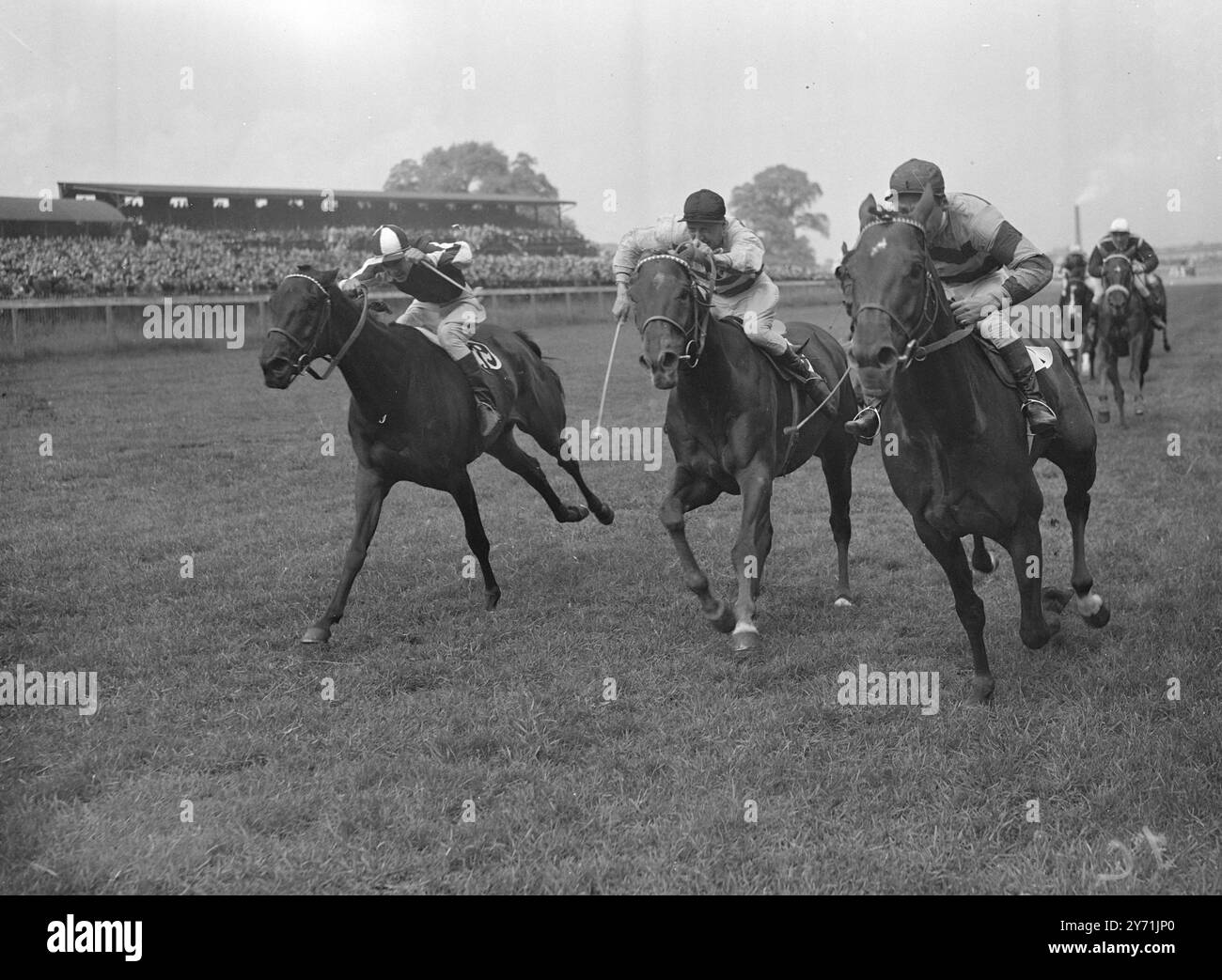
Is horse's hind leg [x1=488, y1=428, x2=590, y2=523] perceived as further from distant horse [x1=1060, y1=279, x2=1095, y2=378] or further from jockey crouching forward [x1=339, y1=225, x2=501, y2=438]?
distant horse [x1=1060, y1=279, x2=1095, y2=378]

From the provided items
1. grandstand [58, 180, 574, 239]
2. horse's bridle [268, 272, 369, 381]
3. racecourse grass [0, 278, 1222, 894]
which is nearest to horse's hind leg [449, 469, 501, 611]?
racecourse grass [0, 278, 1222, 894]

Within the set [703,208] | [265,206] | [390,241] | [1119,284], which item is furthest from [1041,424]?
[265,206]

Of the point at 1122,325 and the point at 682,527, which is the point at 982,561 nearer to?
the point at 682,527

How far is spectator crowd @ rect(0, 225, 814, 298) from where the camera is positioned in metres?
23.7

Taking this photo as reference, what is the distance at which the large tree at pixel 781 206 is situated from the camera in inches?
3034

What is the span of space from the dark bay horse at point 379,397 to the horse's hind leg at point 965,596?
10.6 feet

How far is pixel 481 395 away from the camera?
26.1ft

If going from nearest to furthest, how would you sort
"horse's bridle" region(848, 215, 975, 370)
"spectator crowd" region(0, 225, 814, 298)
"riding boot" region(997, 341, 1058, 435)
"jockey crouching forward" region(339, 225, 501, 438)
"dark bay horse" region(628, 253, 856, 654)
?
"horse's bridle" region(848, 215, 975, 370) → "riding boot" region(997, 341, 1058, 435) → "dark bay horse" region(628, 253, 856, 654) → "jockey crouching forward" region(339, 225, 501, 438) → "spectator crowd" region(0, 225, 814, 298)

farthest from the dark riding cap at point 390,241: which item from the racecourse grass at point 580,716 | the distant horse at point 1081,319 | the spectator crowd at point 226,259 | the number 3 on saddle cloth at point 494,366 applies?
the distant horse at point 1081,319

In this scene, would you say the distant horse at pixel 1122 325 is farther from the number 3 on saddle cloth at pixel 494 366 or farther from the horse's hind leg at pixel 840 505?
the number 3 on saddle cloth at pixel 494 366

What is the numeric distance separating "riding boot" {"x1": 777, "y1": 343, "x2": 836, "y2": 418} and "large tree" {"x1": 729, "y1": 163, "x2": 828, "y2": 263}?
71233mm

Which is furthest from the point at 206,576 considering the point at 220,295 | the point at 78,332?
the point at 220,295

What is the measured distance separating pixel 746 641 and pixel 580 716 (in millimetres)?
1104
